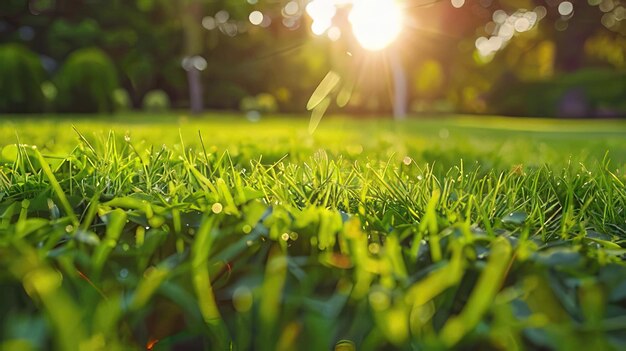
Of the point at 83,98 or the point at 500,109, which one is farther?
the point at 500,109

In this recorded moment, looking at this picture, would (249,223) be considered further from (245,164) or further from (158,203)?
(245,164)

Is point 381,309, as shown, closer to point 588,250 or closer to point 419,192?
point 588,250

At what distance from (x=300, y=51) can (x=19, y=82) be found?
67.5 ft

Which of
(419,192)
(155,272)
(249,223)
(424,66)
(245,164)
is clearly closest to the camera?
(155,272)

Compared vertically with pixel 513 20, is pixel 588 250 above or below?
below

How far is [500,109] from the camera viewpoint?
29.5 meters

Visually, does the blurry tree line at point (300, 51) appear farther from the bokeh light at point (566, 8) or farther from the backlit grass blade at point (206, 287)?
the backlit grass blade at point (206, 287)

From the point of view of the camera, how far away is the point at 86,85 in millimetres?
17375

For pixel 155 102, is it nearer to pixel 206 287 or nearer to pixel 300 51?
pixel 300 51

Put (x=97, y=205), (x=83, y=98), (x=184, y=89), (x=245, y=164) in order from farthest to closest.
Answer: (x=184, y=89)
(x=83, y=98)
(x=245, y=164)
(x=97, y=205)

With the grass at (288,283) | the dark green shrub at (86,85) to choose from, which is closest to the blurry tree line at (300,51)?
the dark green shrub at (86,85)

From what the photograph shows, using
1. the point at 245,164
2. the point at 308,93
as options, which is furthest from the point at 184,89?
the point at 245,164

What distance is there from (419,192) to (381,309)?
0.78 metres

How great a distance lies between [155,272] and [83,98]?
1744cm
